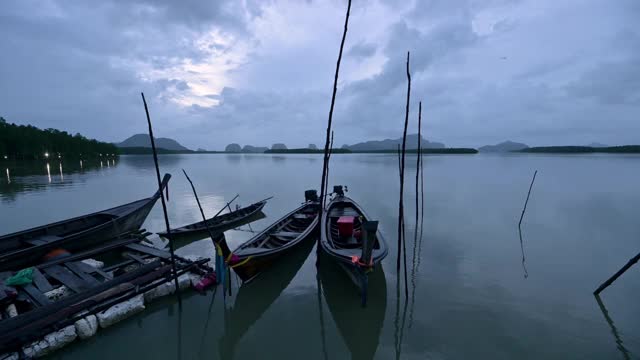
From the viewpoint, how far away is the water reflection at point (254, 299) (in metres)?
7.55

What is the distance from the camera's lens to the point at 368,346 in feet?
24.2

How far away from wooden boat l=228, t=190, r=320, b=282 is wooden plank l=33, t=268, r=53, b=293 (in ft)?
17.2

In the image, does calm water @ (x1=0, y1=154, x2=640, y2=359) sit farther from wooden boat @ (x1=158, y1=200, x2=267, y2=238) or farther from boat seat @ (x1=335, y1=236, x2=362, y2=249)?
boat seat @ (x1=335, y1=236, x2=362, y2=249)

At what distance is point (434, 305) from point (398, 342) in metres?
2.29

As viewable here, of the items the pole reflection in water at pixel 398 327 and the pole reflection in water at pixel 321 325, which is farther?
the pole reflection in water at pixel 398 327

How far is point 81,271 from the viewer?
Result: 913 centimetres

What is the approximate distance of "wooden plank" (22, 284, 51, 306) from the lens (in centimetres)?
733

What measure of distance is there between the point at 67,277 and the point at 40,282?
1.98 feet

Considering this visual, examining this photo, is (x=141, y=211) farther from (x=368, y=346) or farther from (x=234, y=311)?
(x=368, y=346)

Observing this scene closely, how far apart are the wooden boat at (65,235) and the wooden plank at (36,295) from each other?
2790 millimetres

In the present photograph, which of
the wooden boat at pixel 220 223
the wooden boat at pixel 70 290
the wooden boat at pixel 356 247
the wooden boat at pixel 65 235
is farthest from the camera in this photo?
the wooden boat at pixel 220 223

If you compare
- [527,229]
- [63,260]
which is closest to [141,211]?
[63,260]

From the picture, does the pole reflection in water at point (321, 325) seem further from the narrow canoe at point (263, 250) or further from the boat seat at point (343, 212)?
the boat seat at point (343, 212)

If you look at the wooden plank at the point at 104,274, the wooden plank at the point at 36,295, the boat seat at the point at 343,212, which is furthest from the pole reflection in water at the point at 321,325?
the wooden plank at the point at 36,295
